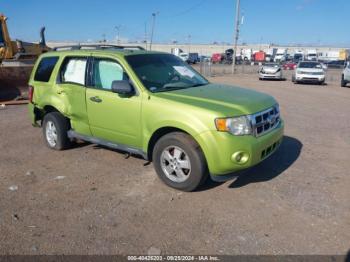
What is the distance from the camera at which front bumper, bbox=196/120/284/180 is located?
4211mm

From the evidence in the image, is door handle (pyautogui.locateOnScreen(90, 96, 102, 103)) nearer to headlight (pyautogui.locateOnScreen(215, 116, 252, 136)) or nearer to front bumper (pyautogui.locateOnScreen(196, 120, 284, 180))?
front bumper (pyautogui.locateOnScreen(196, 120, 284, 180))

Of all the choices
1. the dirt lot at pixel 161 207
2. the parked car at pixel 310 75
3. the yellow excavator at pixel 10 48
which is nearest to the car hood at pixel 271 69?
the parked car at pixel 310 75

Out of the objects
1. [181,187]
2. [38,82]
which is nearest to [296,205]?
[181,187]

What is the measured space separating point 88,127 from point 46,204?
1726mm

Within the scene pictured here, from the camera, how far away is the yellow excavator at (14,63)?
1288cm

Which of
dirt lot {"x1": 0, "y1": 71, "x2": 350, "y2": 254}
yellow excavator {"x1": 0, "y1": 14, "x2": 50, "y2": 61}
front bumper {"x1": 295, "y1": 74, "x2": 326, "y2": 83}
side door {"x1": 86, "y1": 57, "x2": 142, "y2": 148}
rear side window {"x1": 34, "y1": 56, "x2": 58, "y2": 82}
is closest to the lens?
dirt lot {"x1": 0, "y1": 71, "x2": 350, "y2": 254}

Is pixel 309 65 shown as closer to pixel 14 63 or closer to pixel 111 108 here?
pixel 14 63

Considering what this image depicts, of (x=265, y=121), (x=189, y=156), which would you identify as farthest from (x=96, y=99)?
(x=265, y=121)

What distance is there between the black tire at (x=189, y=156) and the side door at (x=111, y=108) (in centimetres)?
47

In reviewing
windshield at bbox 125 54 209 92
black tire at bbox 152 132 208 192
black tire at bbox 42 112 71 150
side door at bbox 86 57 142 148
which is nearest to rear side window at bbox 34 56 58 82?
black tire at bbox 42 112 71 150

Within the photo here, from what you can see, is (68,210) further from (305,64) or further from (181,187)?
(305,64)

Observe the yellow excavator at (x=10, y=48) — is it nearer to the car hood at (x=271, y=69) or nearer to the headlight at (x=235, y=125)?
the headlight at (x=235, y=125)

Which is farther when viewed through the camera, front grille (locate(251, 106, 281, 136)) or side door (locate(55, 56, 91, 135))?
side door (locate(55, 56, 91, 135))

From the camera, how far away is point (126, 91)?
489 centimetres
